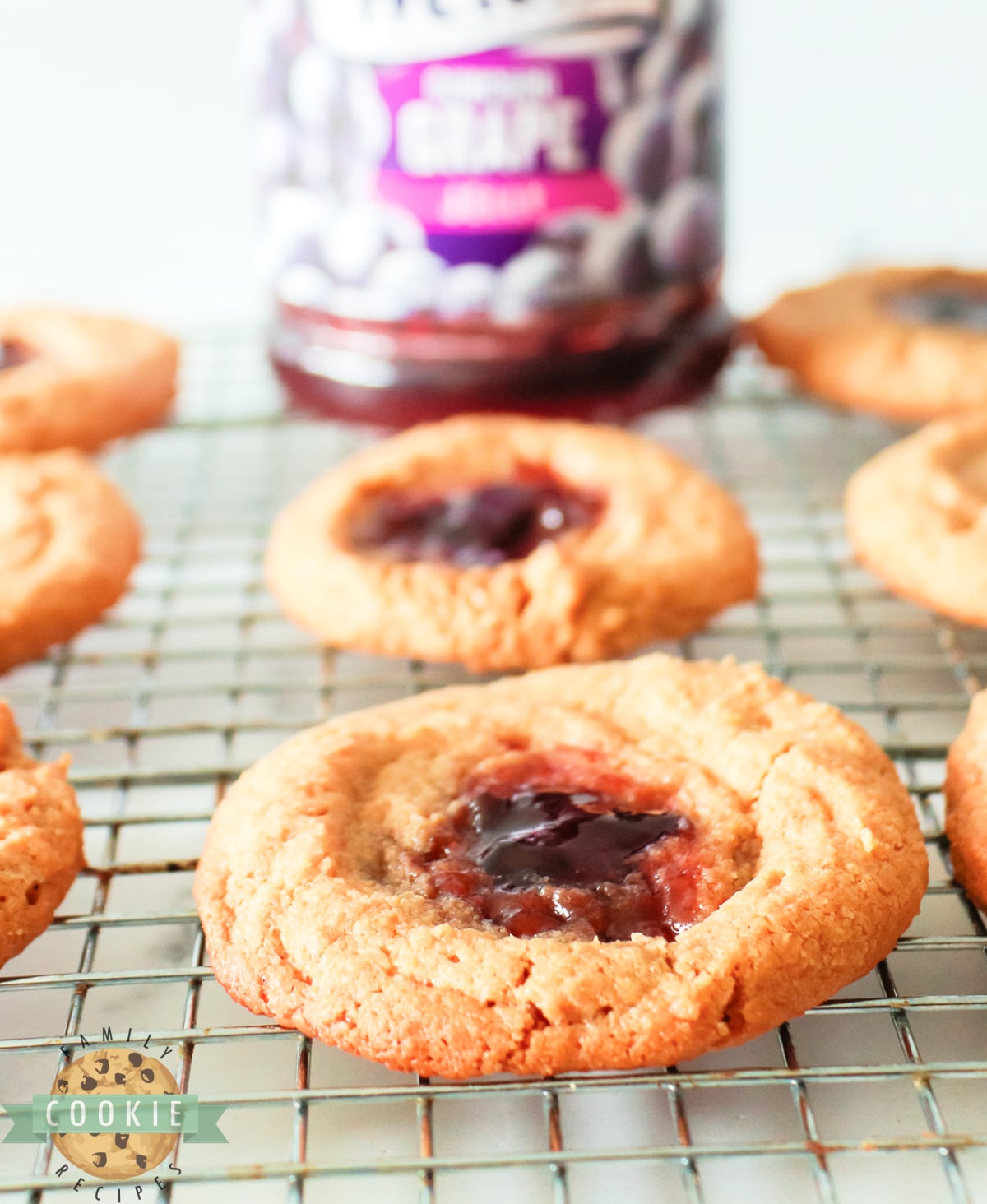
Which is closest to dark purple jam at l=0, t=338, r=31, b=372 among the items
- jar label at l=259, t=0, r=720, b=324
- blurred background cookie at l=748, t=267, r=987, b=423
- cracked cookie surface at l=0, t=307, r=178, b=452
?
cracked cookie surface at l=0, t=307, r=178, b=452

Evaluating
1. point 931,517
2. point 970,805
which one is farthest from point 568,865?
point 931,517

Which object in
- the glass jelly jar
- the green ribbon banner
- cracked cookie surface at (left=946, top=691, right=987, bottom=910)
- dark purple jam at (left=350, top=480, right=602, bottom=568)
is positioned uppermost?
the glass jelly jar

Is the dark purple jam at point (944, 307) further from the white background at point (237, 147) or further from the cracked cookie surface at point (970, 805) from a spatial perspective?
the cracked cookie surface at point (970, 805)

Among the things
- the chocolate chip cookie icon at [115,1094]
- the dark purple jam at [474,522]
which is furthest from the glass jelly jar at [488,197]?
the chocolate chip cookie icon at [115,1094]

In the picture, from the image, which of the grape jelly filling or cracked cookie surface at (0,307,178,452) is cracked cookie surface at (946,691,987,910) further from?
cracked cookie surface at (0,307,178,452)

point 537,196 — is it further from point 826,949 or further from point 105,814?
point 826,949

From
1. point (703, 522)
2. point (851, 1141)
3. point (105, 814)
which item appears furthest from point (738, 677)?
point (105, 814)
